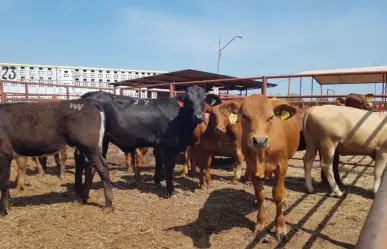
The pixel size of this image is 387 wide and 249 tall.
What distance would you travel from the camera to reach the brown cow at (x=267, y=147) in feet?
12.1

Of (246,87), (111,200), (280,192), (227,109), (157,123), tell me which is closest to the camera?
(280,192)

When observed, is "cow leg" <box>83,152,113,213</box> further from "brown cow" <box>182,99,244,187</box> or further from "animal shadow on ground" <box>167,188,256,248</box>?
"brown cow" <box>182,99,244,187</box>

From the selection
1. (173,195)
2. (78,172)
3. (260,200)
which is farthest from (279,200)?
(78,172)

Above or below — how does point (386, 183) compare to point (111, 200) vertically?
above

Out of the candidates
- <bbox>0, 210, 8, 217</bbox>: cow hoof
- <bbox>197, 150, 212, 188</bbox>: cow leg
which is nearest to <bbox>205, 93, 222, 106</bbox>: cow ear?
<bbox>197, 150, 212, 188</bbox>: cow leg

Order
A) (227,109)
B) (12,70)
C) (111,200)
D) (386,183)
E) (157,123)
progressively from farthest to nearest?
(12,70) → (157,123) → (111,200) → (227,109) → (386,183)

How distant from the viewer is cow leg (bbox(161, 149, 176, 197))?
564cm

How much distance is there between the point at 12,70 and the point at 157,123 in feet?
27.3

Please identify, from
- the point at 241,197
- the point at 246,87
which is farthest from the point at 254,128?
the point at 246,87

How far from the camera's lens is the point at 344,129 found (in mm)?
5637

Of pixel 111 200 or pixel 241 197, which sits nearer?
pixel 111 200

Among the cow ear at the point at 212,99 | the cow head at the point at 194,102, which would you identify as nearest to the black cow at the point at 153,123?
the cow head at the point at 194,102

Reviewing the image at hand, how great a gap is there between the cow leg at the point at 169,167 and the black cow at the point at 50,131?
1091 millimetres

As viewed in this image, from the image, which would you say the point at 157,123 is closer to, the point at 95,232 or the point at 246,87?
the point at 95,232
